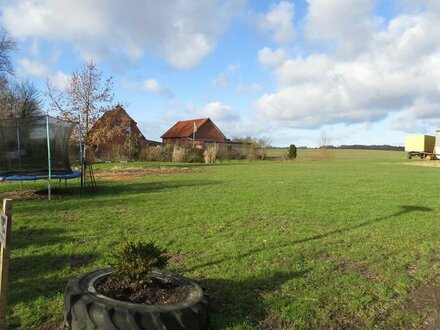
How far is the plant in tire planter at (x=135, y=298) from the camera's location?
3535mm

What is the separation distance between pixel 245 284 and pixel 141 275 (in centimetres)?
159

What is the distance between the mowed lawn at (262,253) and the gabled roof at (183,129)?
5599 cm

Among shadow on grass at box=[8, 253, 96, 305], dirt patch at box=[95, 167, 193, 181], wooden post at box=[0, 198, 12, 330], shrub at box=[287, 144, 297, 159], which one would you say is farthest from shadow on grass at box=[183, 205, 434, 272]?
shrub at box=[287, 144, 297, 159]

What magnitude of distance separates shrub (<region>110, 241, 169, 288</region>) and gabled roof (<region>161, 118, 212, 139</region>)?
63.2m

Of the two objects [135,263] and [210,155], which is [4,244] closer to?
[135,263]

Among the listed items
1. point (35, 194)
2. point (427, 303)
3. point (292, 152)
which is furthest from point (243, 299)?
point (292, 152)

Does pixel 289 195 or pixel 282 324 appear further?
pixel 289 195

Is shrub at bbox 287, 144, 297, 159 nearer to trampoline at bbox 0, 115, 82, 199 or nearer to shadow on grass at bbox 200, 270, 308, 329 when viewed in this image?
trampoline at bbox 0, 115, 82, 199

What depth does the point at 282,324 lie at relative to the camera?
4250 mm

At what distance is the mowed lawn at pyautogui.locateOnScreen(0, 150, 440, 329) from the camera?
14.8 ft

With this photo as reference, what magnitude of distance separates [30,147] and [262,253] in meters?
10.9

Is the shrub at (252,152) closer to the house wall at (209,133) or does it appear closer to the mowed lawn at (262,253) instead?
the house wall at (209,133)

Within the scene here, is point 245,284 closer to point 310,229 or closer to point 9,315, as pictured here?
point 9,315

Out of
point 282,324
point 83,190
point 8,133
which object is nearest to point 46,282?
point 282,324
